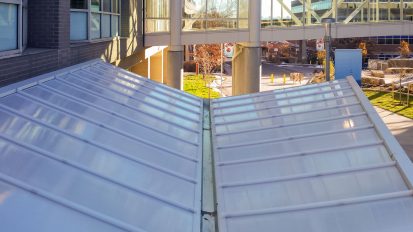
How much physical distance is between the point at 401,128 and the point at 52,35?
2025 centimetres

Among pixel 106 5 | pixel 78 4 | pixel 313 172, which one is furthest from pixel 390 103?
pixel 313 172

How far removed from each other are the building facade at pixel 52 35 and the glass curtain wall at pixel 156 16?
5689 millimetres

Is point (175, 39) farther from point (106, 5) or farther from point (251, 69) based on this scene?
point (106, 5)

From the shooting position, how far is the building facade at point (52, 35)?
28.4ft

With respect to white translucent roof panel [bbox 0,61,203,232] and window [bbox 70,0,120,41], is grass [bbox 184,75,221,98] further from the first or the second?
white translucent roof panel [bbox 0,61,203,232]

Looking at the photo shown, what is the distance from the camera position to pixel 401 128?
26453 millimetres

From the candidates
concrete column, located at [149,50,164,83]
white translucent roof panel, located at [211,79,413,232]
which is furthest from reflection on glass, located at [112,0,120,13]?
concrete column, located at [149,50,164,83]

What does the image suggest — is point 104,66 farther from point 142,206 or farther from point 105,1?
point 142,206

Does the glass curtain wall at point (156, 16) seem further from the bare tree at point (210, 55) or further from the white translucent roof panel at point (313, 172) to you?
the bare tree at point (210, 55)

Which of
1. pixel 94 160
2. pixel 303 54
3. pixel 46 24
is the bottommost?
pixel 94 160

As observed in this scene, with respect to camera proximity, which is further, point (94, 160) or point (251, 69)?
point (251, 69)

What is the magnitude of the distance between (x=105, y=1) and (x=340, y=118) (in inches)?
392

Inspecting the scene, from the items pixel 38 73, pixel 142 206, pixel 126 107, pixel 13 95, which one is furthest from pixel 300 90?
pixel 142 206

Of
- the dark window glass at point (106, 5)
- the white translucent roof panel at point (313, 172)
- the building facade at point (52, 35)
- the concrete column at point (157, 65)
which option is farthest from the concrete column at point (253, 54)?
Result: the white translucent roof panel at point (313, 172)
